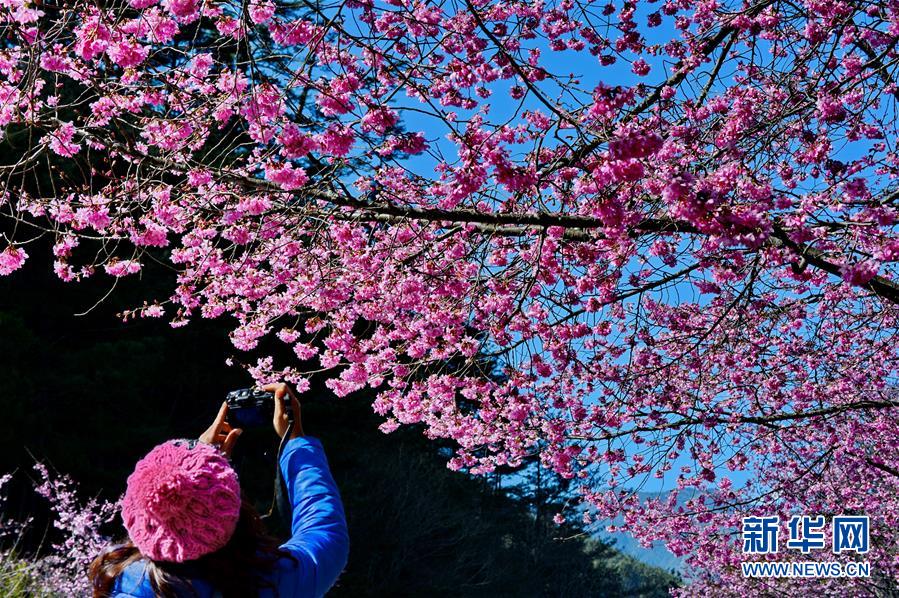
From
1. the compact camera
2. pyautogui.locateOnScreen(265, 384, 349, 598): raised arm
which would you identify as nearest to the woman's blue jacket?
pyautogui.locateOnScreen(265, 384, 349, 598): raised arm

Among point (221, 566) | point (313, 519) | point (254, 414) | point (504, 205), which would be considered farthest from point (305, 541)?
point (504, 205)

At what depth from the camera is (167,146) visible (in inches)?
193

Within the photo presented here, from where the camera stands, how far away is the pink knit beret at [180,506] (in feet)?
5.05

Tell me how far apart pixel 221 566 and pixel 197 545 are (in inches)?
2.7

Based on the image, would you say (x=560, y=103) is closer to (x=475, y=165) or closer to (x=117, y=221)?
(x=475, y=165)

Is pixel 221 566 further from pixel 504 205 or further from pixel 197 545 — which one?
pixel 504 205

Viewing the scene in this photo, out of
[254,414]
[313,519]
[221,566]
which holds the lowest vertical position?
[221,566]

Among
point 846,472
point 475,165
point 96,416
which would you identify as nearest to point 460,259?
point 475,165

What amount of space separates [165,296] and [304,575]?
16565 mm

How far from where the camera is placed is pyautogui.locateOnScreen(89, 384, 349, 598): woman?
1.54m

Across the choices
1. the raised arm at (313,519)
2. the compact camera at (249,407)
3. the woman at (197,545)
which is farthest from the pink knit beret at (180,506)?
the compact camera at (249,407)

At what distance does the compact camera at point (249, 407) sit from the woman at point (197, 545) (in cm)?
28

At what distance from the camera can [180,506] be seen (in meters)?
1.55

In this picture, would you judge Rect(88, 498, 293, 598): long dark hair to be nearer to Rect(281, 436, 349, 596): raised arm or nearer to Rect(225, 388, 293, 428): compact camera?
Rect(281, 436, 349, 596): raised arm
